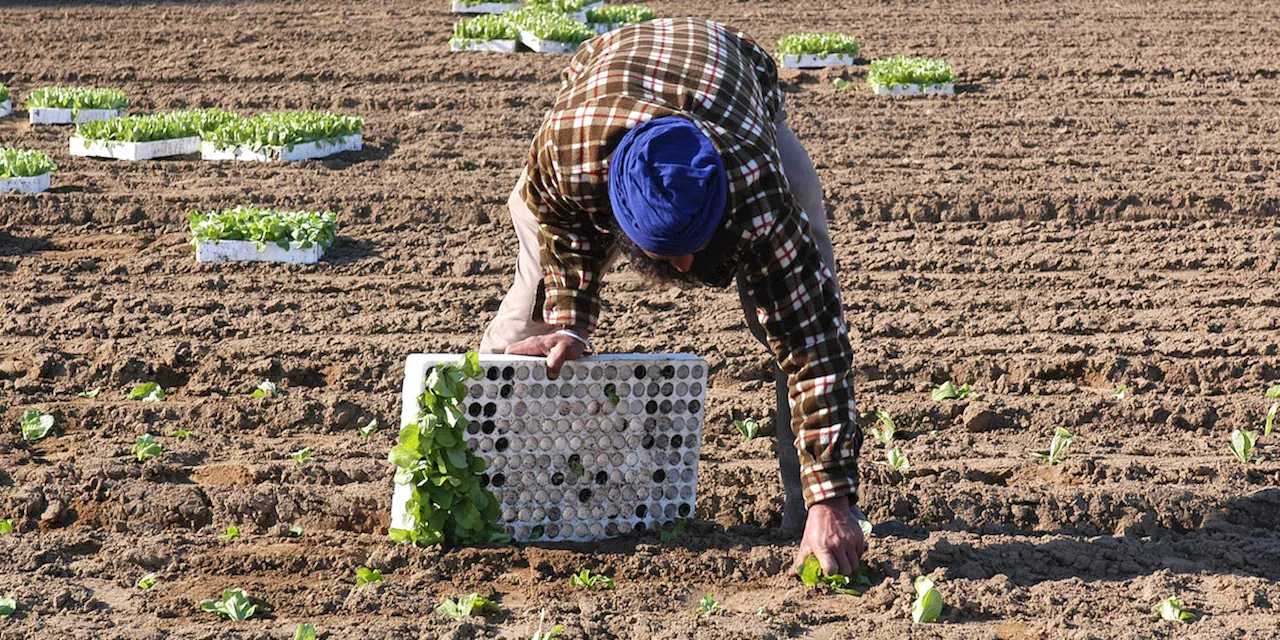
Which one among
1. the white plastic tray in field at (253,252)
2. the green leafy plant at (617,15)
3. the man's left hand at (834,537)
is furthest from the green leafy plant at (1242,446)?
the green leafy plant at (617,15)

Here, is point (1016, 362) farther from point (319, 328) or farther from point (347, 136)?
point (347, 136)

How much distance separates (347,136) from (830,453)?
261 inches

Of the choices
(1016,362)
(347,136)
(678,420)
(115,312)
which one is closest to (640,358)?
(678,420)

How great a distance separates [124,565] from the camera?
3902 millimetres

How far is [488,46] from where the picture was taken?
12375mm

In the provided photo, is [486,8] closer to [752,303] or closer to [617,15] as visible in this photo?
[617,15]

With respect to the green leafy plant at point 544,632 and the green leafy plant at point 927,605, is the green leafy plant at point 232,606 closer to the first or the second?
Answer: the green leafy plant at point 544,632

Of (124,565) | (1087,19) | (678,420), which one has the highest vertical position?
(1087,19)

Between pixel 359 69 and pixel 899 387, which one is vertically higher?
pixel 359 69

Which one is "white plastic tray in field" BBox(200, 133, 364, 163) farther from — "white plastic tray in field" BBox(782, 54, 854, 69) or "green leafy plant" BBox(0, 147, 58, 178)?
"white plastic tray in field" BBox(782, 54, 854, 69)

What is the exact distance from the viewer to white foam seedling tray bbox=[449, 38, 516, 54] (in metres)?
12.3

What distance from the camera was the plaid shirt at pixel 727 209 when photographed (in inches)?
124

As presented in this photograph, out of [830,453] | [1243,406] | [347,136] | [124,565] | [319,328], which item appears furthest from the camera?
[347,136]

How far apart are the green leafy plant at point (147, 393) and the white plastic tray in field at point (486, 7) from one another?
32.3 ft
